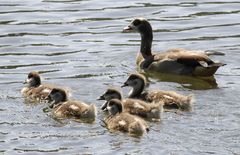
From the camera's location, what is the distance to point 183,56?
1595cm

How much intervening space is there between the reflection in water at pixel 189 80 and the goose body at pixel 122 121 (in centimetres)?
258

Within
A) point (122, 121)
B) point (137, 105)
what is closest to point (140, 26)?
point (137, 105)

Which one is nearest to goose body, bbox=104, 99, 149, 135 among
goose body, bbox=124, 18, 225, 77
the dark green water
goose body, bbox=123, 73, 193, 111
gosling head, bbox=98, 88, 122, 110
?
the dark green water

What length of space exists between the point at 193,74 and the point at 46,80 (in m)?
2.44

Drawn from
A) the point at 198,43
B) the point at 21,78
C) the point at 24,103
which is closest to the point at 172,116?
the point at 24,103

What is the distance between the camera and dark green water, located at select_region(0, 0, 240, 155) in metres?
11.7

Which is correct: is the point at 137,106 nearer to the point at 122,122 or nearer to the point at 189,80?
the point at 122,122

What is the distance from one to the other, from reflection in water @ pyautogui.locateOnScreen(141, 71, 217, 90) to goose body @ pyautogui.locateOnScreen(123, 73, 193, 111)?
1.37 m

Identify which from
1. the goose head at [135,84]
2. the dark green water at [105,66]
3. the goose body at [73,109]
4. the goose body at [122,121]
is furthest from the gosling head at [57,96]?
the goose head at [135,84]

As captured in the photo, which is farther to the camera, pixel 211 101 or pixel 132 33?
pixel 132 33

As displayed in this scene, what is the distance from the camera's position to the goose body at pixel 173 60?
1568 cm

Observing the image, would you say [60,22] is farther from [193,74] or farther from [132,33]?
[193,74]

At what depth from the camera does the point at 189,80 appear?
15680mm

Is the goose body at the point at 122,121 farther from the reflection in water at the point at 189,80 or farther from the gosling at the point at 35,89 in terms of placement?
the reflection in water at the point at 189,80
